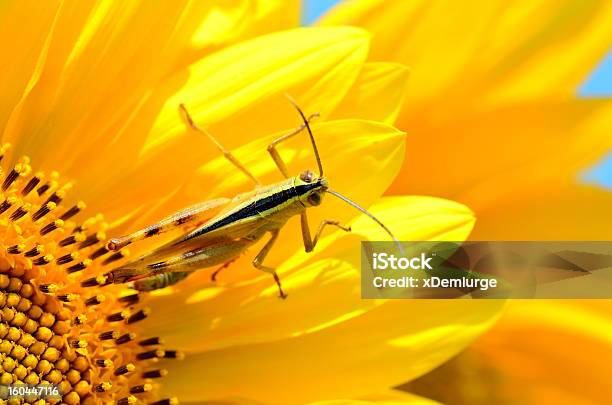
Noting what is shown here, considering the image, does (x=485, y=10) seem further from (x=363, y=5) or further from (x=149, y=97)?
(x=149, y=97)

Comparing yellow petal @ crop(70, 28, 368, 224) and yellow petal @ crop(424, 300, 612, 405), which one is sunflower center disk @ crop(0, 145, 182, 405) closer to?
yellow petal @ crop(70, 28, 368, 224)

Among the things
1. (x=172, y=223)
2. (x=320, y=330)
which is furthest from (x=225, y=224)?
(x=320, y=330)

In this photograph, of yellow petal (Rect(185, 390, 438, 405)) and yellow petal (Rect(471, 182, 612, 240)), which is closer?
yellow petal (Rect(185, 390, 438, 405))

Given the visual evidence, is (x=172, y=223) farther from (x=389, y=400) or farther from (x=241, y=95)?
(x=389, y=400)

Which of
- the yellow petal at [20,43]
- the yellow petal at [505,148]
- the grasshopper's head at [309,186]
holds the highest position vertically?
the yellow petal at [505,148]

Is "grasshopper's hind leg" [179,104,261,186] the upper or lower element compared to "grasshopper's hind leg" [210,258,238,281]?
upper

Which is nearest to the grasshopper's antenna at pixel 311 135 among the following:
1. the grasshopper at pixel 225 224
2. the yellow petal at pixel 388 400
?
the grasshopper at pixel 225 224

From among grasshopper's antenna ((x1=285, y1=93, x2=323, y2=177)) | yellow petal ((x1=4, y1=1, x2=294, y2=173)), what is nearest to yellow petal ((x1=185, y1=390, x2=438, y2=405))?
grasshopper's antenna ((x1=285, y1=93, x2=323, y2=177))

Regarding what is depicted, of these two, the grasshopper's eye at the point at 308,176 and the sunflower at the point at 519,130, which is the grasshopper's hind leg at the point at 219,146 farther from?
the sunflower at the point at 519,130
